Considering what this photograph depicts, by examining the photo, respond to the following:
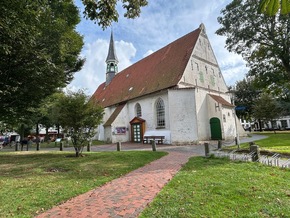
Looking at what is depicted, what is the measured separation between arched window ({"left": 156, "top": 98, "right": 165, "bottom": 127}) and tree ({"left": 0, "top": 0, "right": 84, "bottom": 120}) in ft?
36.7

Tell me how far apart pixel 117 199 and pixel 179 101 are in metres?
15.9

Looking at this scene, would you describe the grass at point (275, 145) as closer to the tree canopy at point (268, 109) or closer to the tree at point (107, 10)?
the tree at point (107, 10)

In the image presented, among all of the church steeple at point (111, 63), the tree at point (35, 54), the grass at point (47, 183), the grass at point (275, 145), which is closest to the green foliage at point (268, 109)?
the grass at point (275, 145)

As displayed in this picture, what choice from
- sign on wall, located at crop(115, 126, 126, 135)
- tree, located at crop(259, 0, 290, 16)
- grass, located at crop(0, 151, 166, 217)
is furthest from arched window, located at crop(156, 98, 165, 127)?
tree, located at crop(259, 0, 290, 16)

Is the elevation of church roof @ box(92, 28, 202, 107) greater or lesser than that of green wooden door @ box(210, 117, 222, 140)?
greater

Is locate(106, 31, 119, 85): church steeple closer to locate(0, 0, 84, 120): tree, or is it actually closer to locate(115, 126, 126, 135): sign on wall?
locate(115, 126, 126, 135): sign on wall

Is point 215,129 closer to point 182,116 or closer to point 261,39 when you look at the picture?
point 182,116

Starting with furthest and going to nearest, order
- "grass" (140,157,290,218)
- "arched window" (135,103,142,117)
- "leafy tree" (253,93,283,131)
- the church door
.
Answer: "leafy tree" (253,93,283,131), "arched window" (135,103,142,117), the church door, "grass" (140,157,290,218)

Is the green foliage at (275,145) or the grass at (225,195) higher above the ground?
the green foliage at (275,145)

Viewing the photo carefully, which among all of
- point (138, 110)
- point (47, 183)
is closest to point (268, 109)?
point (138, 110)

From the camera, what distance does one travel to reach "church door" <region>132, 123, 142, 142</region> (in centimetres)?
2388

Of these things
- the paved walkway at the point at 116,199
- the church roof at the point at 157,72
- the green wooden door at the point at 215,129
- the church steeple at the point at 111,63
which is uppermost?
the church steeple at the point at 111,63

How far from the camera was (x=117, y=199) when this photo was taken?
4.86m

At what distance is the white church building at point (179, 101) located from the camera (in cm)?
1981
